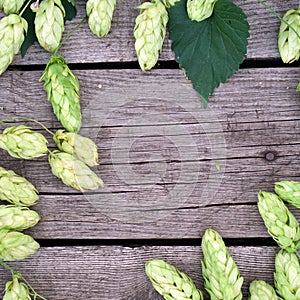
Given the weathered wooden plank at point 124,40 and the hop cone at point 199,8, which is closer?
the hop cone at point 199,8

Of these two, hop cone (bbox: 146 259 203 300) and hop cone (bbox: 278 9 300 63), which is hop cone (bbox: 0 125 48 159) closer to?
hop cone (bbox: 146 259 203 300)

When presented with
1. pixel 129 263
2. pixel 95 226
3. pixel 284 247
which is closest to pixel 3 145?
pixel 95 226

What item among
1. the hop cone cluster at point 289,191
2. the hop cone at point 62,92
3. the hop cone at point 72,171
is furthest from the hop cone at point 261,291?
the hop cone at point 62,92

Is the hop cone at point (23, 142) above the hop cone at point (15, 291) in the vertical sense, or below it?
above

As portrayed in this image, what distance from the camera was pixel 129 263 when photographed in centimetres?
127

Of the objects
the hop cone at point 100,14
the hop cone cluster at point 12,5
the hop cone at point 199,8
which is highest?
the hop cone cluster at point 12,5

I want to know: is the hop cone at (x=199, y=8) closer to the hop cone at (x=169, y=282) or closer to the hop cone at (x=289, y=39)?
the hop cone at (x=289, y=39)

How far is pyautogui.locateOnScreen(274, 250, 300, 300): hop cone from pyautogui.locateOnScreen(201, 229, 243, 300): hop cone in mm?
79

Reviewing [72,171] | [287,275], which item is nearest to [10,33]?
[72,171]

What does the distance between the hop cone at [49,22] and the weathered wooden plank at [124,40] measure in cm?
6

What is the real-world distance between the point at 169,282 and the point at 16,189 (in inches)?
14.0

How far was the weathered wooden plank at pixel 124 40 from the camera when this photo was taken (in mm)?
1251

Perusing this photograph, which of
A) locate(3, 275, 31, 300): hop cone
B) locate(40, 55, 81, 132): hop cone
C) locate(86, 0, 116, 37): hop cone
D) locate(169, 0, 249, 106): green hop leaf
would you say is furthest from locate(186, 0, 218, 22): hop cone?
locate(3, 275, 31, 300): hop cone

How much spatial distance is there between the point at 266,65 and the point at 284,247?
1.24 ft
